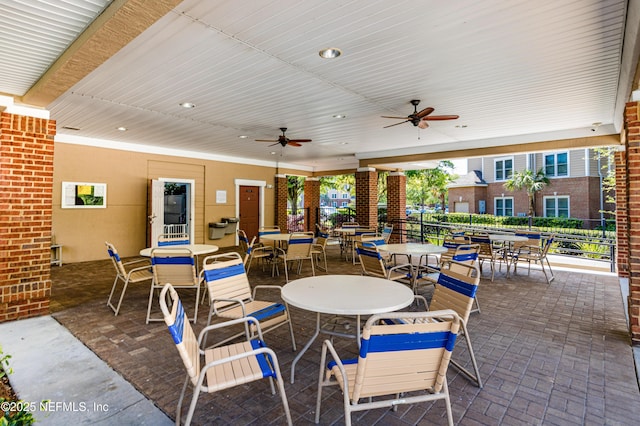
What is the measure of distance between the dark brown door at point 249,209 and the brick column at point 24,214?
6.91m

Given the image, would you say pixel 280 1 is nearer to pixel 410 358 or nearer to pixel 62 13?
pixel 62 13

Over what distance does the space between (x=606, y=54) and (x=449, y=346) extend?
3.75 meters

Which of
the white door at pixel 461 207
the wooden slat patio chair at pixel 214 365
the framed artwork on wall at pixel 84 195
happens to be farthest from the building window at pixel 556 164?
the framed artwork on wall at pixel 84 195

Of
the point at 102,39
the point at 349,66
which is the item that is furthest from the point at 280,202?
the point at 102,39

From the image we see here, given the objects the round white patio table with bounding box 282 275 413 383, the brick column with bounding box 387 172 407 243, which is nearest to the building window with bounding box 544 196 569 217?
the brick column with bounding box 387 172 407 243

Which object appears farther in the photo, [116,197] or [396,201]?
[396,201]

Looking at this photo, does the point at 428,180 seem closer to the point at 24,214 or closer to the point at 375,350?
the point at 24,214

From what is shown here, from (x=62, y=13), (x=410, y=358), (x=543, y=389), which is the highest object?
(x=62, y=13)

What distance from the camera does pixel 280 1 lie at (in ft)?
7.91

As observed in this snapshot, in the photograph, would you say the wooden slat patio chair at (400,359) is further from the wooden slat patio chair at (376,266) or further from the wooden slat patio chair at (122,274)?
the wooden slat patio chair at (122,274)

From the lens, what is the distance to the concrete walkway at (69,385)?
2031mm

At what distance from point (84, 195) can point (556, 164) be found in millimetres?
20136

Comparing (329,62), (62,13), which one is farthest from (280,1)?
(62,13)

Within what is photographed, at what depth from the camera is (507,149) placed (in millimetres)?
7512
